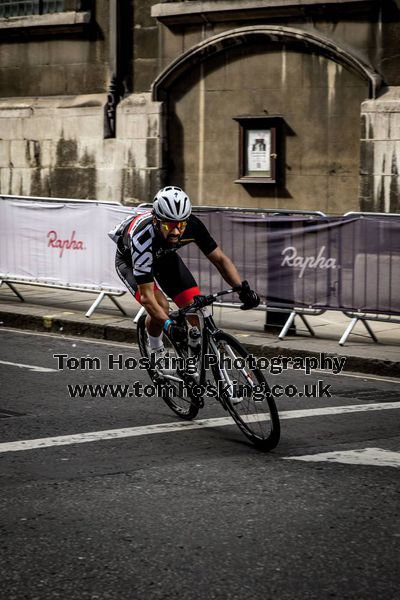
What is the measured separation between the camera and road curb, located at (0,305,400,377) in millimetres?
10844

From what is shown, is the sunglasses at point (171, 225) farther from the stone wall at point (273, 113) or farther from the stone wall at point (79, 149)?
the stone wall at point (79, 149)

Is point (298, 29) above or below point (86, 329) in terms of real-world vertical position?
above

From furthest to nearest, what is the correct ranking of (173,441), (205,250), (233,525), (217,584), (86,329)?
1. (86,329)
2. (205,250)
3. (173,441)
4. (233,525)
5. (217,584)

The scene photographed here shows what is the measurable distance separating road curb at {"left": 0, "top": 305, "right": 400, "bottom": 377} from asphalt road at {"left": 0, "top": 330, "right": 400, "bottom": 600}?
143cm

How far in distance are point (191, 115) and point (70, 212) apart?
5.89 meters

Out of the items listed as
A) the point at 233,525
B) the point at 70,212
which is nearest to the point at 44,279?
the point at 70,212

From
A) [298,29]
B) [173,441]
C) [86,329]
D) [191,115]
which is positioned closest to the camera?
[173,441]

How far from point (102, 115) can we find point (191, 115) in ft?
5.52

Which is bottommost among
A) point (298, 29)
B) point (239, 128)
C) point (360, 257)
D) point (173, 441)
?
point (173, 441)

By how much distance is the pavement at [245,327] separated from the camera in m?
11.2

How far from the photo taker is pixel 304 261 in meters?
12.2

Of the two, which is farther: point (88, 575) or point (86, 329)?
point (86, 329)

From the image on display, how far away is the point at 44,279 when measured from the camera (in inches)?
576

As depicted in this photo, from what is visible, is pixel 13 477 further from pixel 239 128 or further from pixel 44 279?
pixel 239 128
